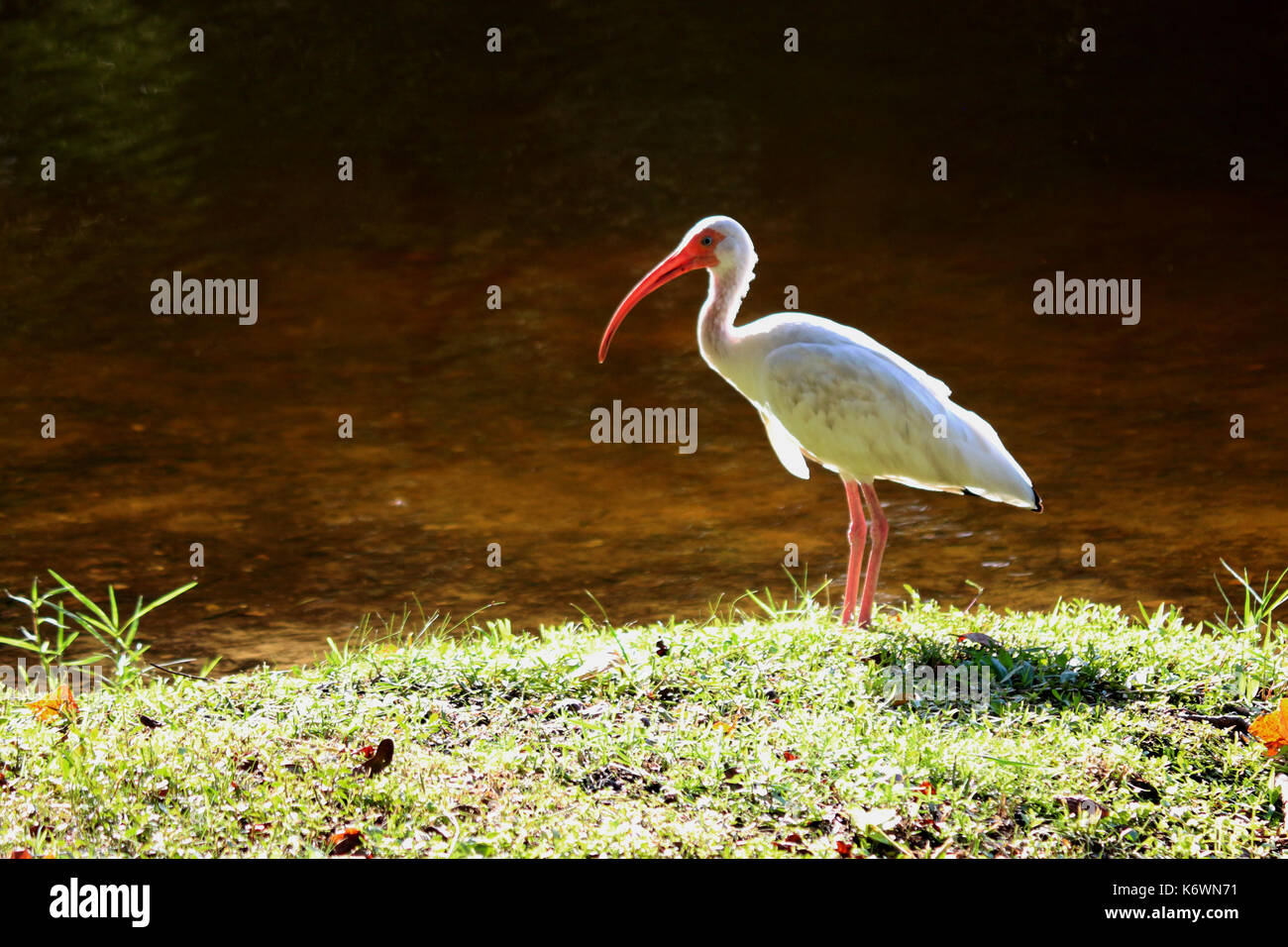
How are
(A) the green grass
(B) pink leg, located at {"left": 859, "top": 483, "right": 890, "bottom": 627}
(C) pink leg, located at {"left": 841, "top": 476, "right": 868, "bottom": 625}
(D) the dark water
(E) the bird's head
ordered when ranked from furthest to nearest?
(D) the dark water, (E) the bird's head, (C) pink leg, located at {"left": 841, "top": 476, "right": 868, "bottom": 625}, (B) pink leg, located at {"left": 859, "top": 483, "right": 890, "bottom": 627}, (A) the green grass

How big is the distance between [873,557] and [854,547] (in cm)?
22

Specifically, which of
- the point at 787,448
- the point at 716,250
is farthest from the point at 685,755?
the point at 716,250

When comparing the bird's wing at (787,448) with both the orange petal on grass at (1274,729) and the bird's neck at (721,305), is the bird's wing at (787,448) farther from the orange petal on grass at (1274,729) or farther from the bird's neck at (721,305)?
the orange petal on grass at (1274,729)

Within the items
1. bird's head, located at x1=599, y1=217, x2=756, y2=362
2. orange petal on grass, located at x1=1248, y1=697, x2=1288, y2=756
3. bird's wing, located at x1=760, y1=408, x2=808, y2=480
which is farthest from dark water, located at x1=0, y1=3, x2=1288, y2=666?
orange petal on grass, located at x1=1248, y1=697, x2=1288, y2=756

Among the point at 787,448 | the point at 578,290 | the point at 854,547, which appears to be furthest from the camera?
the point at 578,290

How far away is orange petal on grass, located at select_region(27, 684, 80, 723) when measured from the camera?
4.18 m

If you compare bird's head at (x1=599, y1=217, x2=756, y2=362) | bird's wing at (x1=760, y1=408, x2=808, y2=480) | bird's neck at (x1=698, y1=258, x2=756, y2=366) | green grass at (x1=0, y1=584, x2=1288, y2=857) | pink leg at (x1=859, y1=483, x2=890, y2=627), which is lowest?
green grass at (x1=0, y1=584, x2=1288, y2=857)

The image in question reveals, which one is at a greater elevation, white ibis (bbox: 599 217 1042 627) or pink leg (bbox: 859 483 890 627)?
white ibis (bbox: 599 217 1042 627)

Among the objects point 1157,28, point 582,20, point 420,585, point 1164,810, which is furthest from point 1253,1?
point 1164,810

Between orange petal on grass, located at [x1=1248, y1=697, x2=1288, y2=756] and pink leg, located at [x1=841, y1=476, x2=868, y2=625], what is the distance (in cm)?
148

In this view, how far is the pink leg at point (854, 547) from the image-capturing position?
512 centimetres

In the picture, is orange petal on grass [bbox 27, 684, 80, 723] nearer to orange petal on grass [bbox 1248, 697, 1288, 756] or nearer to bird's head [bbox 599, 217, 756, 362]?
bird's head [bbox 599, 217, 756, 362]

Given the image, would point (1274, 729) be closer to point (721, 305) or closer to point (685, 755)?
point (685, 755)

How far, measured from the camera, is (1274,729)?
3795mm
